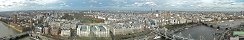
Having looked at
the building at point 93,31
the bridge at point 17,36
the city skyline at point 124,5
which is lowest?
the city skyline at point 124,5

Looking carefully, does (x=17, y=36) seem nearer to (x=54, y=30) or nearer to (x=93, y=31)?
(x=54, y=30)

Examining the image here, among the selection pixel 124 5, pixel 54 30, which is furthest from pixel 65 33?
pixel 124 5

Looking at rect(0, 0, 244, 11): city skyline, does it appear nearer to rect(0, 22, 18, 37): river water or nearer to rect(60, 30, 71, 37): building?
rect(0, 22, 18, 37): river water

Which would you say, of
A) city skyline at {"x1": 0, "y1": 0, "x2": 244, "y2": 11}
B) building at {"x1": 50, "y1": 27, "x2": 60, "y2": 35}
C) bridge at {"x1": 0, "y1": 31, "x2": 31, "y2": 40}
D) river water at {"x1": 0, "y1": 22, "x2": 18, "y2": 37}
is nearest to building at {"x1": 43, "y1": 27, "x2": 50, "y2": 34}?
building at {"x1": 50, "y1": 27, "x2": 60, "y2": 35}

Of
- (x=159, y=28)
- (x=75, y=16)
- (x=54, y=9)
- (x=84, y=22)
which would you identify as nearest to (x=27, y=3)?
(x=54, y=9)

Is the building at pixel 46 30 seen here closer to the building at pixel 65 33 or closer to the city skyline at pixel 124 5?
the building at pixel 65 33

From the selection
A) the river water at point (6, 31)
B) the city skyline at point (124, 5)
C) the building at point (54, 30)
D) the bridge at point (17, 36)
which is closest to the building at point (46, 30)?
the building at point (54, 30)

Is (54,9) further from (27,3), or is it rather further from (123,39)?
(123,39)

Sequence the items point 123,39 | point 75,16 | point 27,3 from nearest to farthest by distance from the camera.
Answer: point 123,39, point 75,16, point 27,3
